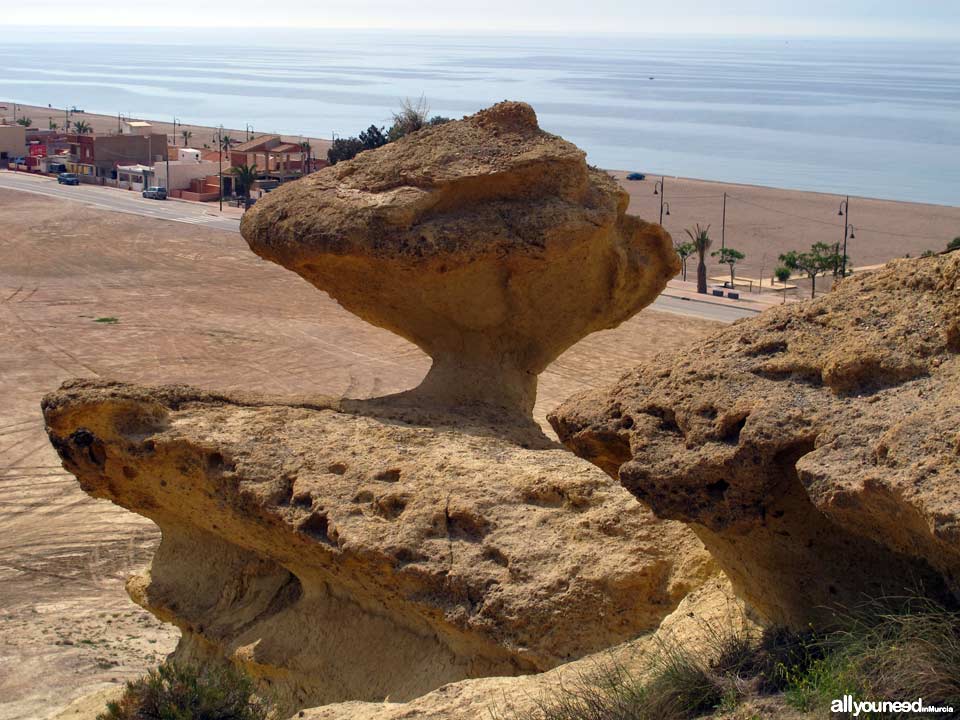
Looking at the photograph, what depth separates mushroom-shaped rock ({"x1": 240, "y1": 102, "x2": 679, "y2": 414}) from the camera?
8.66m

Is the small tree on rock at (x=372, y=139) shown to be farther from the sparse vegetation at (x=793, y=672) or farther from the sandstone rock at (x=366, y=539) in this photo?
the sparse vegetation at (x=793, y=672)

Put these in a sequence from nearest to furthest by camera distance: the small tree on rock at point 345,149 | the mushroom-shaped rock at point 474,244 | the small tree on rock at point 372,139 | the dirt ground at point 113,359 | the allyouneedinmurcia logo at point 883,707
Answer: the allyouneedinmurcia logo at point 883,707, the mushroom-shaped rock at point 474,244, the dirt ground at point 113,359, the small tree on rock at point 345,149, the small tree on rock at point 372,139

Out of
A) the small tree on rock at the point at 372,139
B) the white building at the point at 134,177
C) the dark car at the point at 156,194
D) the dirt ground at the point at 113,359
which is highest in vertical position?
the small tree on rock at the point at 372,139

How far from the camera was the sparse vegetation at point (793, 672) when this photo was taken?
4363 millimetres

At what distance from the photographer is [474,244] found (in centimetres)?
868

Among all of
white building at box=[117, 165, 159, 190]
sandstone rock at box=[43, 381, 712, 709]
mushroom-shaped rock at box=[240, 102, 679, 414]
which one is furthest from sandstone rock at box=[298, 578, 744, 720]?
white building at box=[117, 165, 159, 190]

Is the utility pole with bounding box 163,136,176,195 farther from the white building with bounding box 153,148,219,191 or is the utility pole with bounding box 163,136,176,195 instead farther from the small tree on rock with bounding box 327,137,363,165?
the small tree on rock with bounding box 327,137,363,165

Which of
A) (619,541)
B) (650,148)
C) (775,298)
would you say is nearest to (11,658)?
(619,541)

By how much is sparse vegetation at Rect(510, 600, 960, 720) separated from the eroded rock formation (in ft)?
3.83

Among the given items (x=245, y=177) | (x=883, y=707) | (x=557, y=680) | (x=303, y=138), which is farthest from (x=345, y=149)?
(x=883, y=707)

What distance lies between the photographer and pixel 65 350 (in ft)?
87.5

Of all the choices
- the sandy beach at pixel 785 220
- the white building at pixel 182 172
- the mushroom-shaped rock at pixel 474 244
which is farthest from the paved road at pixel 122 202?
the mushroom-shaped rock at pixel 474 244

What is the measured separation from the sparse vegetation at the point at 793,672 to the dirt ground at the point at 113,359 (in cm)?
681

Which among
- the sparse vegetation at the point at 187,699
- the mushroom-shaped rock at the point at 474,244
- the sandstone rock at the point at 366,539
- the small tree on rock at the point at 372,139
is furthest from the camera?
the small tree on rock at the point at 372,139
